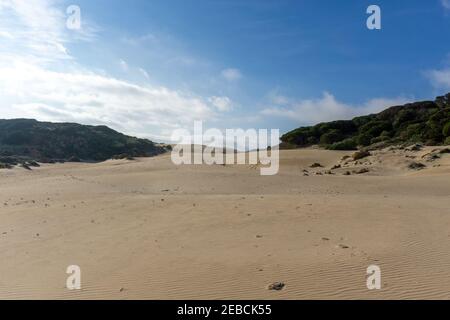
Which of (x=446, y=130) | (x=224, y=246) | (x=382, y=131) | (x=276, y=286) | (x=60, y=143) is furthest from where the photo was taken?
(x=60, y=143)

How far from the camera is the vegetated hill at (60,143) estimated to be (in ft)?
185

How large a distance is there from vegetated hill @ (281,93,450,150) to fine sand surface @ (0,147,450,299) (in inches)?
778

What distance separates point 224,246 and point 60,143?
57.2 m

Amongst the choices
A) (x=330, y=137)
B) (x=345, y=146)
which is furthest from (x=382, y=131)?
(x=345, y=146)

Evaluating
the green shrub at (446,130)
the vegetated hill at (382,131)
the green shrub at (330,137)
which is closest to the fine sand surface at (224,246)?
the green shrub at (446,130)

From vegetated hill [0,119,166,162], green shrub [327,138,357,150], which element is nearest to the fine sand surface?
green shrub [327,138,357,150]

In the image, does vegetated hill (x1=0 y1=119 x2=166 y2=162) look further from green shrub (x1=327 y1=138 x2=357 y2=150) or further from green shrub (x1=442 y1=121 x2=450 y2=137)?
green shrub (x1=442 y1=121 x2=450 y2=137)

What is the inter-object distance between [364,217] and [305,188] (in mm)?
9044

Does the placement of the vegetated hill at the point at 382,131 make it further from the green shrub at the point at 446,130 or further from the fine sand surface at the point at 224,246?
the fine sand surface at the point at 224,246

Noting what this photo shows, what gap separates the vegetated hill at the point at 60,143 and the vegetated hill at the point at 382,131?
83.7 feet

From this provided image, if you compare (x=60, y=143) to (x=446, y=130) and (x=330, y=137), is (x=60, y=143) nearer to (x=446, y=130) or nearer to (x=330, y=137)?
(x=330, y=137)

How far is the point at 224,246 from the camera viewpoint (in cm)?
1029

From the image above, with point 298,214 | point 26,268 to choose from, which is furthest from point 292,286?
point 298,214

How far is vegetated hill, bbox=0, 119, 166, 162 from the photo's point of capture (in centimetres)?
5653
